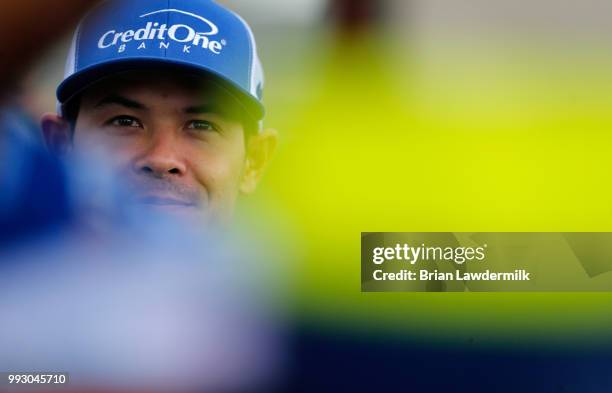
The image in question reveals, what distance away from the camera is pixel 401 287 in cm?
229

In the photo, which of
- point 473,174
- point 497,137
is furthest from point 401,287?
point 497,137

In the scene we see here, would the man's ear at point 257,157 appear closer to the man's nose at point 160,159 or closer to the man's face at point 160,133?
the man's face at point 160,133

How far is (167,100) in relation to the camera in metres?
2.23

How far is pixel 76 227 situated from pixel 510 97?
4.68 ft

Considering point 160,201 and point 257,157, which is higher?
point 257,157

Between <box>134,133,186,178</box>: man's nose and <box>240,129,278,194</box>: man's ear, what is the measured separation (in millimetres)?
213

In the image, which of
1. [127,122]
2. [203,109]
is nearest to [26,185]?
[127,122]

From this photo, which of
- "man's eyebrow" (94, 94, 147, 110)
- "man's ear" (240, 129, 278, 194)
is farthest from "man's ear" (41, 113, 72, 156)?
"man's ear" (240, 129, 278, 194)

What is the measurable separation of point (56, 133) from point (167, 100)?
37 cm

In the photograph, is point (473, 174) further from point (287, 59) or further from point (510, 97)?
point (287, 59)

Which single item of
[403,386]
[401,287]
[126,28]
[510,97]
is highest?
[126,28]

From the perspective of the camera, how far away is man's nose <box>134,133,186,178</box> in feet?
7.27

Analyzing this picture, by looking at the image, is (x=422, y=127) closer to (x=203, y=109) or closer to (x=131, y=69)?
(x=203, y=109)

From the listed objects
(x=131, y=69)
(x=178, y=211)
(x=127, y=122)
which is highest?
(x=131, y=69)
